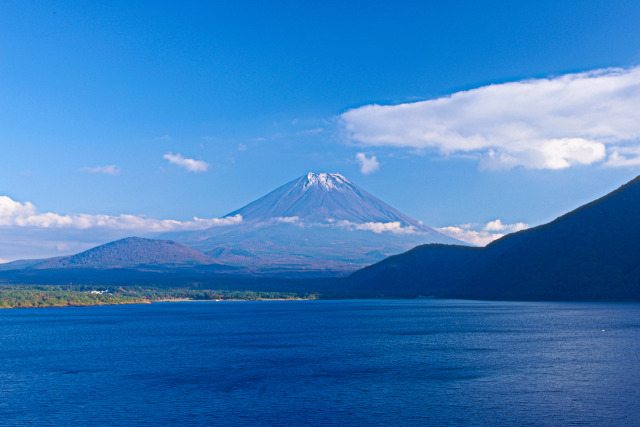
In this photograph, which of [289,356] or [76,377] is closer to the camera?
[76,377]

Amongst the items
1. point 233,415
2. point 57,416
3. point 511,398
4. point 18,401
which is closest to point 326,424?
point 233,415

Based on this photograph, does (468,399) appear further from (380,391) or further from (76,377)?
(76,377)

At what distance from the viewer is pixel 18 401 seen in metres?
56.8

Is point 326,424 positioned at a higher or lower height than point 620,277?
lower

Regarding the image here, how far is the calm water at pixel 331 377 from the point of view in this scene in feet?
165

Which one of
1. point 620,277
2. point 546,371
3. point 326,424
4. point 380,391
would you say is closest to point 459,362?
point 546,371

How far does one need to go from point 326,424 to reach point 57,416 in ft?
76.7

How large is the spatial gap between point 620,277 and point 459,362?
148088 mm

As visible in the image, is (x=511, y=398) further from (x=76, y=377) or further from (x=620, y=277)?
(x=620, y=277)

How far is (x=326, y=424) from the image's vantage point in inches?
1868

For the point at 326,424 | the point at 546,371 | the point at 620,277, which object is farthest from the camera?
the point at 620,277

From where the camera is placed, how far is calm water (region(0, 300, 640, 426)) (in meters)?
50.4

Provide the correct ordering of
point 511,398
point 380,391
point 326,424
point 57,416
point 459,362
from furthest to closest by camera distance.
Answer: point 459,362 < point 380,391 < point 511,398 < point 57,416 < point 326,424

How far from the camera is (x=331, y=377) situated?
67688 mm
